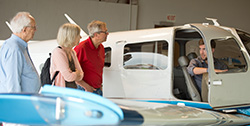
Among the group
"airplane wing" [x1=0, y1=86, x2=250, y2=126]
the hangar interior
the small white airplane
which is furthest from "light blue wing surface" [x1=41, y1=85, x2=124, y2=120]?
the hangar interior

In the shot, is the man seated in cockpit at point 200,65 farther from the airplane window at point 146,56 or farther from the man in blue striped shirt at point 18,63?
the man in blue striped shirt at point 18,63

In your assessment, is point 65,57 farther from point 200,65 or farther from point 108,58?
point 200,65

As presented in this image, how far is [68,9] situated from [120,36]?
620 cm

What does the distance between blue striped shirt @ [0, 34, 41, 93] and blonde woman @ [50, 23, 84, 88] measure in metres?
0.40

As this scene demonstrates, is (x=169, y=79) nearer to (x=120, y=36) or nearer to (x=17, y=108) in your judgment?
(x=120, y=36)

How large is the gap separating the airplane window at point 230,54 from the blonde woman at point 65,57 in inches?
80.4

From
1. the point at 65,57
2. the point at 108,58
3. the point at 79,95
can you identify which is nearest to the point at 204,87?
the point at 108,58

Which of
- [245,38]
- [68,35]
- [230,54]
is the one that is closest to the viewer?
[68,35]

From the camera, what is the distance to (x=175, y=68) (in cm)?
421

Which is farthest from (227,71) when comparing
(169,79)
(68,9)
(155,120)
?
(68,9)

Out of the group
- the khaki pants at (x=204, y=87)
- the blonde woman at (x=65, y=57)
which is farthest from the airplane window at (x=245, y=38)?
the blonde woman at (x=65, y=57)

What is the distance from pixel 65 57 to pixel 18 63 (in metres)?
0.61

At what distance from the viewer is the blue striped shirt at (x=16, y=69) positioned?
2457mm

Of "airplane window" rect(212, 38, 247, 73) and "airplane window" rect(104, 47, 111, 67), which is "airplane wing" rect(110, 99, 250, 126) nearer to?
"airplane window" rect(212, 38, 247, 73)
